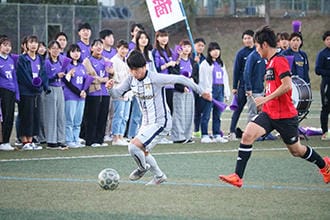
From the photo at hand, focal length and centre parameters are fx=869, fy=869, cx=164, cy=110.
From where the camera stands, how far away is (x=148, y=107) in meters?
11.1

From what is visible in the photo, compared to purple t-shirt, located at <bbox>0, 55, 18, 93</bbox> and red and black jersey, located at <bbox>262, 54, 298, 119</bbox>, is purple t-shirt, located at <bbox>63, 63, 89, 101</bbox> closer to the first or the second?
purple t-shirt, located at <bbox>0, 55, 18, 93</bbox>

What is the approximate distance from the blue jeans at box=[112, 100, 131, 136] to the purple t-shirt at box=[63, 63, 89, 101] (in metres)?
0.80

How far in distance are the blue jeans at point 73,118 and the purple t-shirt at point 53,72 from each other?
0.40 meters

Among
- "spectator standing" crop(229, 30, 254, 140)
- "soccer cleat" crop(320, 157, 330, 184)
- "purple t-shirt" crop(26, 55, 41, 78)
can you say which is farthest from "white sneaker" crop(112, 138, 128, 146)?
"soccer cleat" crop(320, 157, 330, 184)

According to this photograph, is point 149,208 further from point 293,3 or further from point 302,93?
point 293,3

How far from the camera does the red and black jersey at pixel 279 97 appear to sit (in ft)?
34.1

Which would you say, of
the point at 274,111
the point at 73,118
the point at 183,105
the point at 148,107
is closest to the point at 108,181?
the point at 148,107

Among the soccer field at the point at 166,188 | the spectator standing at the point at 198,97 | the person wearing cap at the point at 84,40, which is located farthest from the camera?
the spectator standing at the point at 198,97

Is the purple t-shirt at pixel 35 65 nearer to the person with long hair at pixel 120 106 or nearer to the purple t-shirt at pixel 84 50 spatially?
the purple t-shirt at pixel 84 50

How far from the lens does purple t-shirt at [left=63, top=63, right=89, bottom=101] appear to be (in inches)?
605

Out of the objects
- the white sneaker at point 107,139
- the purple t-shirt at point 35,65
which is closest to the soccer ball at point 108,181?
the purple t-shirt at point 35,65

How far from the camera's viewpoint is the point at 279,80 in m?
10.4

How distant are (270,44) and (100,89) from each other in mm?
5834

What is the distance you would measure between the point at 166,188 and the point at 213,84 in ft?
22.1
